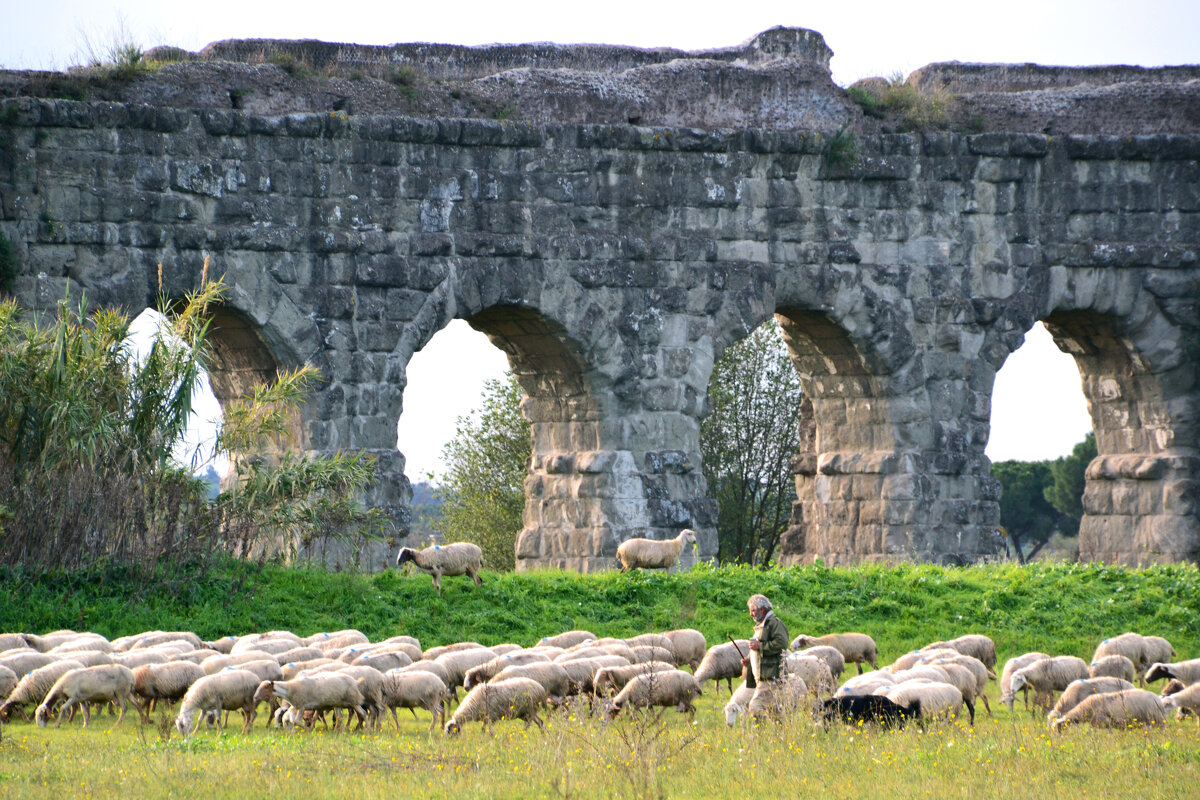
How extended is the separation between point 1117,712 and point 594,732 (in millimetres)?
2928

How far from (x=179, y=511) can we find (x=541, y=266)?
4529 mm

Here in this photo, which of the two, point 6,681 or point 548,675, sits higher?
point 548,675

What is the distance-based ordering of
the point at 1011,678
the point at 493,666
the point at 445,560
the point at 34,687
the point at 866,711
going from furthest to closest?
1. the point at 445,560
2. the point at 1011,678
3. the point at 493,666
4. the point at 34,687
5. the point at 866,711

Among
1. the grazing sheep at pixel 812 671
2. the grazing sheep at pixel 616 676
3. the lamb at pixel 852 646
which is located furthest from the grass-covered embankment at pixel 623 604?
the grazing sheep at pixel 616 676

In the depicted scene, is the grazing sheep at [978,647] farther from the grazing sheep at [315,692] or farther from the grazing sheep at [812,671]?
the grazing sheep at [315,692]

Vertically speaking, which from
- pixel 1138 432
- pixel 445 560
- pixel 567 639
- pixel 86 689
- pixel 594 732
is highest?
pixel 1138 432

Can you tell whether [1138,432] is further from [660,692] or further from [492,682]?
[492,682]

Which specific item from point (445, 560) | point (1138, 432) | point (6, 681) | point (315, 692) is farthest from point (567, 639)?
point (1138, 432)

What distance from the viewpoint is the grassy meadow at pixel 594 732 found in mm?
7770

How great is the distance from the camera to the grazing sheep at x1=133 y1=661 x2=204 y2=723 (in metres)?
9.73

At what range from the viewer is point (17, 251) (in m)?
14.9

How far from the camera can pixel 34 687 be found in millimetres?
9672

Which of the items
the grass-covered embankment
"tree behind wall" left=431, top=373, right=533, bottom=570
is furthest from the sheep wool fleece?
"tree behind wall" left=431, top=373, right=533, bottom=570

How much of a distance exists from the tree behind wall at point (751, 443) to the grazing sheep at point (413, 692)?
19.2 meters
